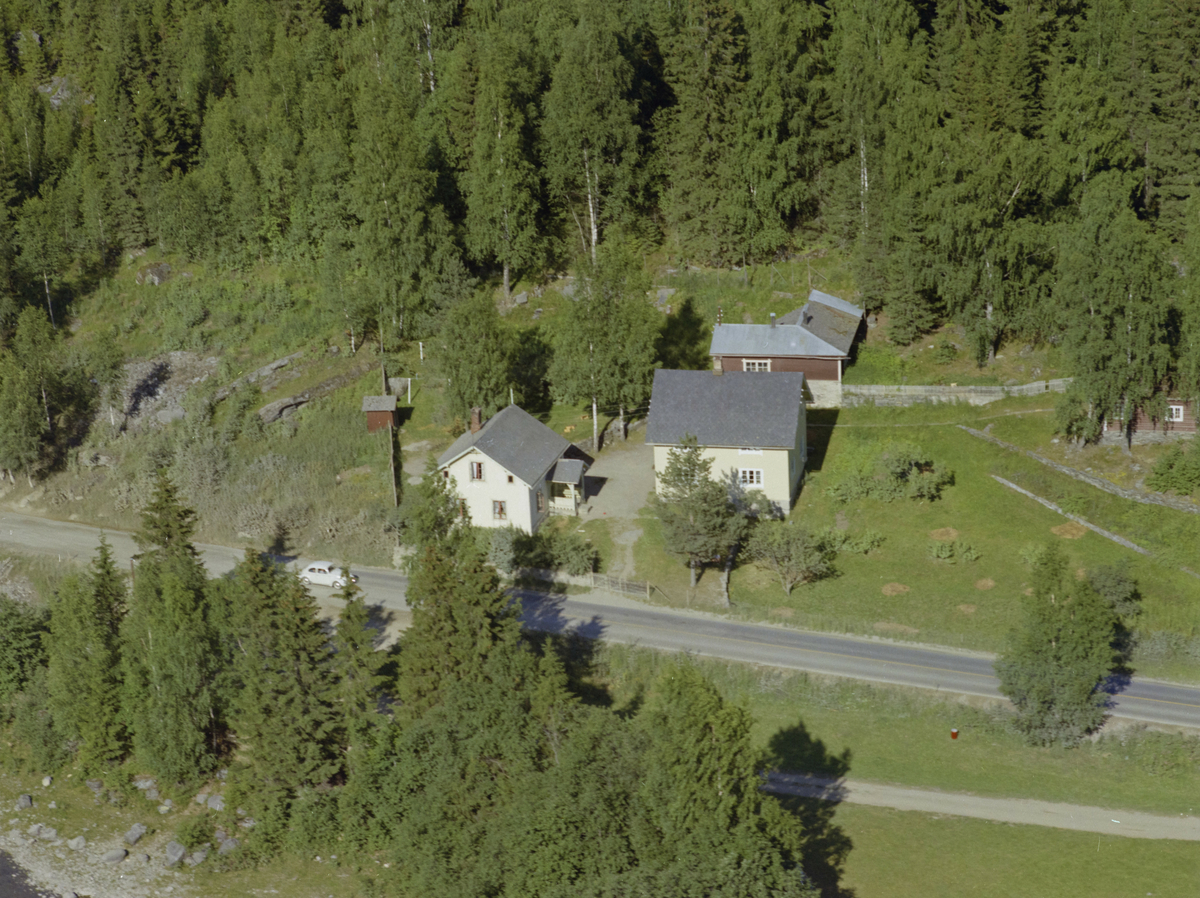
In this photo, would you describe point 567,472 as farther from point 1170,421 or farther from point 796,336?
point 1170,421

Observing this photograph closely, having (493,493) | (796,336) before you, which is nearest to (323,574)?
(493,493)

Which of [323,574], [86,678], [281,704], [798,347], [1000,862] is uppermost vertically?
[798,347]

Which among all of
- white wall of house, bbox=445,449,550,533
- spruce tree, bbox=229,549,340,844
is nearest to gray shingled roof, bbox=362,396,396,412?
white wall of house, bbox=445,449,550,533

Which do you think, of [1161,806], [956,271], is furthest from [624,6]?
[1161,806]

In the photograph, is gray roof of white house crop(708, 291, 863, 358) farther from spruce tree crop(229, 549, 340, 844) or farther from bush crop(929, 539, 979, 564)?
spruce tree crop(229, 549, 340, 844)

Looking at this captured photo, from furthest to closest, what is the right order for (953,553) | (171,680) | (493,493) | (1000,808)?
(493,493), (953,553), (171,680), (1000,808)

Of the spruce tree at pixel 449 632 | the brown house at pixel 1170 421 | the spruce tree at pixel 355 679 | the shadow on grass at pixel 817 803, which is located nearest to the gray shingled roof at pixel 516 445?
the spruce tree at pixel 449 632

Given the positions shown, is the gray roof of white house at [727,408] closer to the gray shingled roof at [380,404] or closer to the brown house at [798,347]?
the brown house at [798,347]

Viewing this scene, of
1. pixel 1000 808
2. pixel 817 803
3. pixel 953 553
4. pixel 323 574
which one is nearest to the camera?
pixel 1000 808
